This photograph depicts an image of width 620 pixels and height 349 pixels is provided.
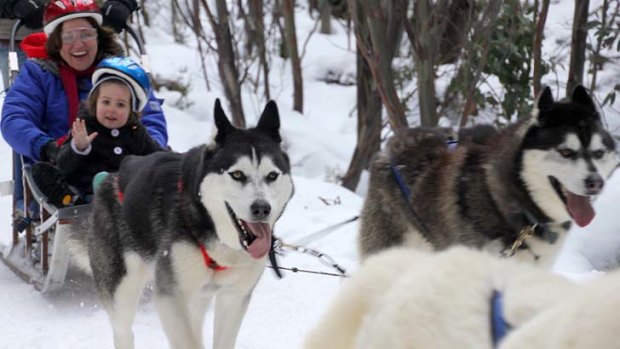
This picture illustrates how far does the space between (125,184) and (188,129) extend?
812 cm

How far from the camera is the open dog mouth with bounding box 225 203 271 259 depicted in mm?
3422

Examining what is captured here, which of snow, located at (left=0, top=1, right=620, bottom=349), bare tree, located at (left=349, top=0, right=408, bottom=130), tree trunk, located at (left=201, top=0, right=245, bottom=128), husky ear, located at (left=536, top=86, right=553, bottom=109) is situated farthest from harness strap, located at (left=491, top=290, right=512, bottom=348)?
tree trunk, located at (left=201, top=0, right=245, bottom=128)

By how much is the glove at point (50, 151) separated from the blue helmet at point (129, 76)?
1.56 feet

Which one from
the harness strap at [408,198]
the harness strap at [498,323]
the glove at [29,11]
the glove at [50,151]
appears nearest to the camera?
the harness strap at [498,323]

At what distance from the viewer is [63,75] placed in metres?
5.05

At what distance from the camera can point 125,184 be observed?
387cm

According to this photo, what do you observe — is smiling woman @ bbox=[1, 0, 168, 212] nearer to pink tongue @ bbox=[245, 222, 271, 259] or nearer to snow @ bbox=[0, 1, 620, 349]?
snow @ bbox=[0, 1, 620, 349]

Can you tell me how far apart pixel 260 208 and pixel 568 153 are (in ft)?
4.22

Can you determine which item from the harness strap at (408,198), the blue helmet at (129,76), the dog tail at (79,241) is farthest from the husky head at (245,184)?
the dog tail at (79,241)

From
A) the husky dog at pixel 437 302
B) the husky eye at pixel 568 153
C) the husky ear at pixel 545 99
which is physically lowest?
the husky eye at pixel 568 153

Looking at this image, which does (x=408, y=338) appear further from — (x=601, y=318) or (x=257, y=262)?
(x=257, y=262)

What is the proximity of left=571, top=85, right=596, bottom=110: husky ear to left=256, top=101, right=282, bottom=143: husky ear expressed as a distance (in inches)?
49.0

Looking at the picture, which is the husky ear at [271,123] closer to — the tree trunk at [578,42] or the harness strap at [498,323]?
the harness strap at [498,323]

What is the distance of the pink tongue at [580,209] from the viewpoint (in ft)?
11.5
